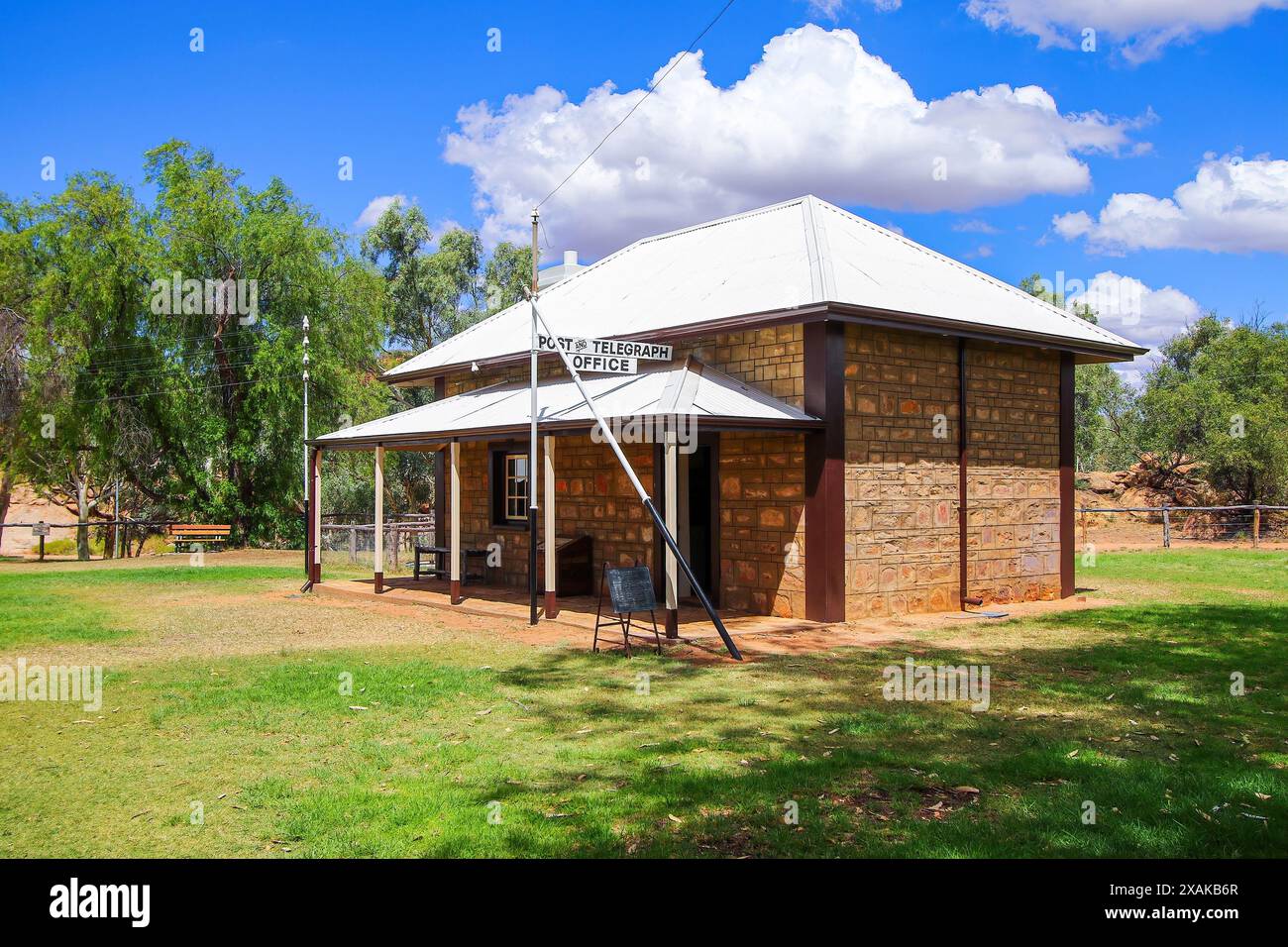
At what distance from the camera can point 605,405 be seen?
1243 centimetres

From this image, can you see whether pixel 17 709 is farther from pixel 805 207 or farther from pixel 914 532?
pixel 805 207

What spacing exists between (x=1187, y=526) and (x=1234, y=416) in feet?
11.4

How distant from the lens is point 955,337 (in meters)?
13.6

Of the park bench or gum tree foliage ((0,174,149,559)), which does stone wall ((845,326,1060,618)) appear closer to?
the park bench

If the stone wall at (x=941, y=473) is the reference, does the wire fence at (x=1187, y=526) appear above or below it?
below

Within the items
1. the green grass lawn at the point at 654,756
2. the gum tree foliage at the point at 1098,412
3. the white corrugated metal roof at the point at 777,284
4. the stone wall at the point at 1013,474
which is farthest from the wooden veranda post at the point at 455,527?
the gum tree foliage at the point at 1098,412

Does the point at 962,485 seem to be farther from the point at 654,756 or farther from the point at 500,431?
the point at 654,756

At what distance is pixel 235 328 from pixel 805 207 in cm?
1944

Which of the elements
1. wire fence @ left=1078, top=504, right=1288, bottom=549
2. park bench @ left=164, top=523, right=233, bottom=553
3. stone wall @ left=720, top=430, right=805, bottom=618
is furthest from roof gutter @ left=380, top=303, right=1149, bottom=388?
park bench @ left=164, top=523, right=233, bottom=553

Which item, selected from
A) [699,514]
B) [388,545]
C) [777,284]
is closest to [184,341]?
[388,545]

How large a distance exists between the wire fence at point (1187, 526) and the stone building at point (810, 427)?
12.5 meters

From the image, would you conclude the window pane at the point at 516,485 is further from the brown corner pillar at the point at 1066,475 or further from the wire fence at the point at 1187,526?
the wire fence at the point at 1187,526

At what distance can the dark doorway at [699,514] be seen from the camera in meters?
14.0
